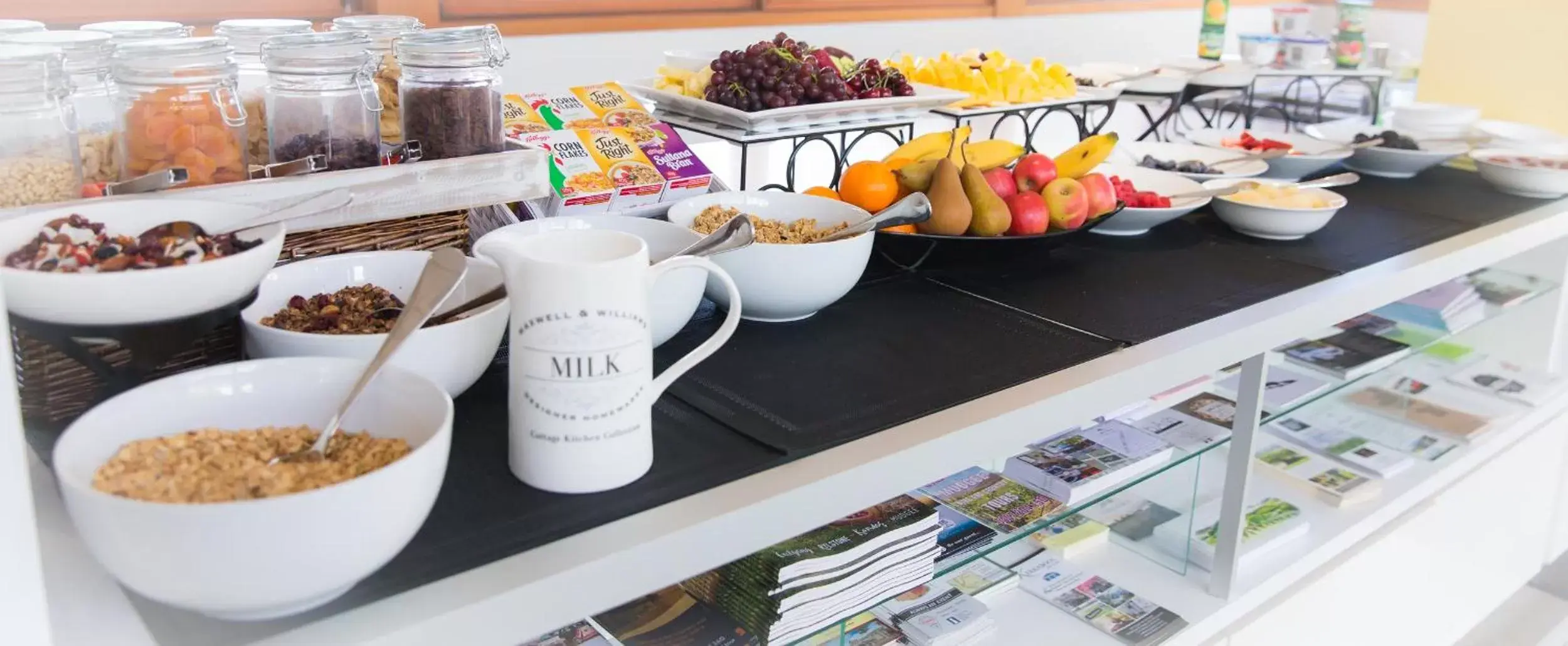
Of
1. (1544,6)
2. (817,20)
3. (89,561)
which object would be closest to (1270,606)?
(89,561)

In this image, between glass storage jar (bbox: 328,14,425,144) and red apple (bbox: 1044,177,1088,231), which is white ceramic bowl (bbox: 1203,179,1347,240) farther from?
glass storage jar (bbox: 328,14,425,144)

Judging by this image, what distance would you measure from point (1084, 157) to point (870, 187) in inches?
11.9

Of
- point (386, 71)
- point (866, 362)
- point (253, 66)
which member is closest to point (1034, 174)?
point (866, 362)

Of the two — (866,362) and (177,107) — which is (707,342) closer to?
(866,362)

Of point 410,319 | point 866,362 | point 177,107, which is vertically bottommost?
point 866,362

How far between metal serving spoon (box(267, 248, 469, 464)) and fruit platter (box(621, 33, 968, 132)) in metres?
0.81

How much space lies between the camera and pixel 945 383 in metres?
1.00

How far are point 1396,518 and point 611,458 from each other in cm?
136

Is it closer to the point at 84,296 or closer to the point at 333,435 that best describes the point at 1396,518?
the point at 333,435

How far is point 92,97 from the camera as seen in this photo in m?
0.95

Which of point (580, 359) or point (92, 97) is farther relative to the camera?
point (92, 97)

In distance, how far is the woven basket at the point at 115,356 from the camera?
2.58 ft

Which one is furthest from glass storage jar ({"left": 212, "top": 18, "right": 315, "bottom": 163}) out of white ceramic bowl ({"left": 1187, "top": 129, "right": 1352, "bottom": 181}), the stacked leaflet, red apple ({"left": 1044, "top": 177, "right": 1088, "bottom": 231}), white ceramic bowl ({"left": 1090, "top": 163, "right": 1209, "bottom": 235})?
white ceramic bowl ({"left": 1187, "top": 129, "right": 1352, "bottom": 181})

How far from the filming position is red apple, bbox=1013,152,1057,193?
137 cm
